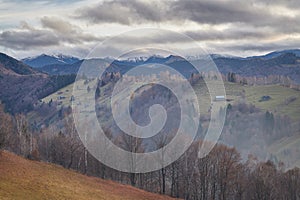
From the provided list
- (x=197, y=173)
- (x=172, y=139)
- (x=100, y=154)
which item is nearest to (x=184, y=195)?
(x=197, y=173)

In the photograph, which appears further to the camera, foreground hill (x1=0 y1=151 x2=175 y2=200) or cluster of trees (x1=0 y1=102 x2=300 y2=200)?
cluster of trees (x1=0 y1=102 x2=300 y2=200)

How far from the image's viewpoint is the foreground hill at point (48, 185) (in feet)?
157

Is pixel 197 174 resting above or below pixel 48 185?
below

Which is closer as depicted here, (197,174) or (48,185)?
(48,185)

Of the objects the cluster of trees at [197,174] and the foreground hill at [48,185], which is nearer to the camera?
the foreground hill at [48,185]

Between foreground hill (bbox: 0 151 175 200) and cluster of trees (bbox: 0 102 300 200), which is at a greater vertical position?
foreground hill (bbox: 0 151 175 200)

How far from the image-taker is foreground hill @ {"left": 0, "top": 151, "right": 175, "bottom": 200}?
157 feet

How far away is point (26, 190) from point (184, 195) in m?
47.4

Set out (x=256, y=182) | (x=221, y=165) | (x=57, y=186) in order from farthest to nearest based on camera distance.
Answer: (x=256, y=182), (x=221, y=165), (x=57, y=186)

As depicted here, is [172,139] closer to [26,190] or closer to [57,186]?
[57,186]

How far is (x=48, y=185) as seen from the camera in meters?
53.2

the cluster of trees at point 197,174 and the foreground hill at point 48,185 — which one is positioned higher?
the foreground hill at point 48,185

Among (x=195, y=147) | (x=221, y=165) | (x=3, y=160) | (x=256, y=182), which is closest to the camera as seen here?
(x=3, y=160)

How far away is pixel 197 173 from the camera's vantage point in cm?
8900
